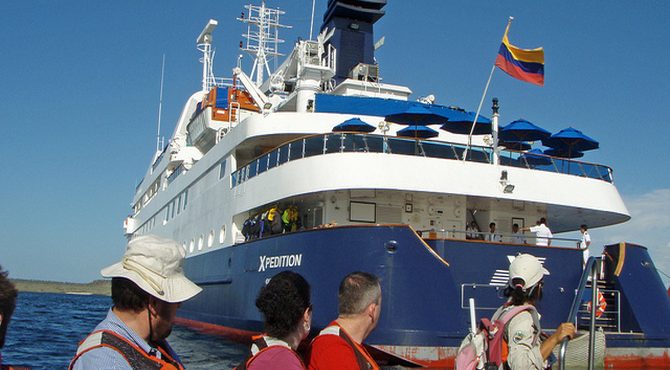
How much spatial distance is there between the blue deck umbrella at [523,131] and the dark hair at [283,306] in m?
11.8

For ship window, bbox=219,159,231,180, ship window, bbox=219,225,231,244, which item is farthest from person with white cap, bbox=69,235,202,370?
ship window, bbox=219,159,231,180

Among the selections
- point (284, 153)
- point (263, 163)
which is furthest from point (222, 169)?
point (284, 153)

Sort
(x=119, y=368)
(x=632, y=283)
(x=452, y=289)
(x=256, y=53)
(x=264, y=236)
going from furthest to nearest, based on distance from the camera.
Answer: (x=256, y=53) < (x=264, y=236) < (x=632, y=283) < (x=452, y=289) < (x=119, y=368)

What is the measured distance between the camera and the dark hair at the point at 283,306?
3.00m

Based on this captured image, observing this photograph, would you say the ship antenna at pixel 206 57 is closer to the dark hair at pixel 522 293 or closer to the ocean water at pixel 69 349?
the ocean water at pixel 69 349

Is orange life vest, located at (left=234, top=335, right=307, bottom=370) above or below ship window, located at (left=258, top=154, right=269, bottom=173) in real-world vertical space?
below

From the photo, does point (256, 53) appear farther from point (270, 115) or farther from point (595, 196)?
point (595, 196)

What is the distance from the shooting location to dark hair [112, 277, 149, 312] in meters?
2.65

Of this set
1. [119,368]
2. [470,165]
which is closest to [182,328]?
[470,165]

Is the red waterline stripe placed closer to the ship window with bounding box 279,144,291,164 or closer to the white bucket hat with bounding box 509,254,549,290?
the ship window with bounding box 279,144,291,164

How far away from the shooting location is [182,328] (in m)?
21.6

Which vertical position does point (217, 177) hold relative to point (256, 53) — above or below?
below

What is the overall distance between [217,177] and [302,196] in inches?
207

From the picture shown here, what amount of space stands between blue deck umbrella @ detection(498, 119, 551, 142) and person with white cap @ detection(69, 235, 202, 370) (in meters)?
12.2
